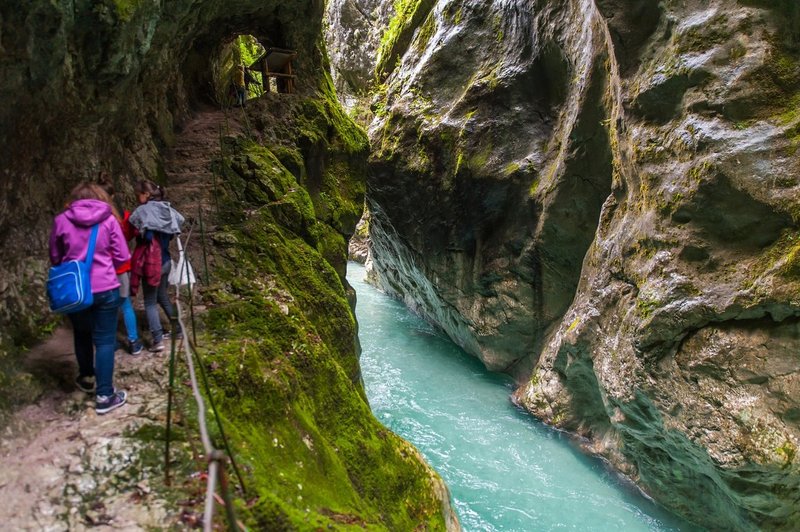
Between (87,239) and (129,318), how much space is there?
1033 mm

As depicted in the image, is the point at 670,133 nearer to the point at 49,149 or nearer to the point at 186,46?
the point at 49,149

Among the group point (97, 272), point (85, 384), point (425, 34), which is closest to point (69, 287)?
point (97, 272)

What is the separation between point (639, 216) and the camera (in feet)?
25.3

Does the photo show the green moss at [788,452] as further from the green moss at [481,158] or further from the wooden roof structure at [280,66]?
the wooden roof structure at [280,66]

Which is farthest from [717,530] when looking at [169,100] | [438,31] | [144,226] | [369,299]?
[369,299]

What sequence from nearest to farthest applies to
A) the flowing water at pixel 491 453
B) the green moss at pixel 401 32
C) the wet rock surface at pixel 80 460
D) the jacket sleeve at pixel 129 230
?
1. the wet rock surface at pixel 80 460
2. the jacket sleeve at pixel 129 230
3. the flowing water at pixel 491 453
4. the green moss at pixel 401 32

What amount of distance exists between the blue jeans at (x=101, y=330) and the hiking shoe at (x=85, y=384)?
23 cm

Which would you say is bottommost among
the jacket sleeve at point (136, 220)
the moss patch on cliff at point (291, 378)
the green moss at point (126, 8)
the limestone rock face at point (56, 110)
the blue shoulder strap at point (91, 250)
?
the moss patch on cliff at point (291, 378)

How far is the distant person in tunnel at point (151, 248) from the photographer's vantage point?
14.7 ft

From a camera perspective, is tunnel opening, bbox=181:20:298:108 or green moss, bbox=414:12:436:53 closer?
tunnel opening, bbox=181:20:298:108

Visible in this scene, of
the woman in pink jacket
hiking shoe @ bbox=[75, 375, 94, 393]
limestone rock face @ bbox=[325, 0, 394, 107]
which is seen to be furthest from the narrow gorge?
limestone rock face @ bbox=[325, 0, 394, 107]

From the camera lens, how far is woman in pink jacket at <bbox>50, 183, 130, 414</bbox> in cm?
347

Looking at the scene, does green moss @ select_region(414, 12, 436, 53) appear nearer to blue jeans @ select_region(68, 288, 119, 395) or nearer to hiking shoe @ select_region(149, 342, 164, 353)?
hiking shoe @ select_region(149, 342, 164, 353)

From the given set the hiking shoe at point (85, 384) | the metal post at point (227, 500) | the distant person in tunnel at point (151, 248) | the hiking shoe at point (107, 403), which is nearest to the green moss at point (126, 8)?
the distant person in tunnel at point (151, 248)
